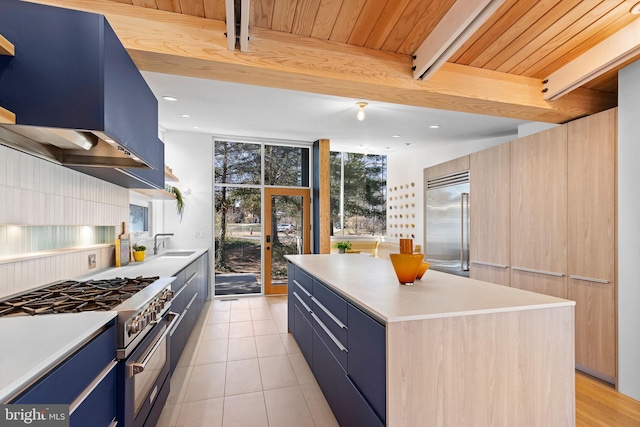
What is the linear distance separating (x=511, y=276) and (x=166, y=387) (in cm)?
341

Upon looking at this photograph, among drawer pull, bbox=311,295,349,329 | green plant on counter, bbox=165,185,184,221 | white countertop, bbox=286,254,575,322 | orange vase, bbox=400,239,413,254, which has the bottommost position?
drawer pull, bbox=311,295,349,329

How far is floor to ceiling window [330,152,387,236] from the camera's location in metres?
7.04

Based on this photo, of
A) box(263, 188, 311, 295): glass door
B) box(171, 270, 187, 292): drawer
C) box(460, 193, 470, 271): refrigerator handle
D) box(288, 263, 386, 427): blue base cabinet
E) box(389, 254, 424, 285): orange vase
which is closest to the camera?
box(288, 263, 386, 427): blue base cabinet

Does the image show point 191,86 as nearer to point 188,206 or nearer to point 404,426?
point 188,206

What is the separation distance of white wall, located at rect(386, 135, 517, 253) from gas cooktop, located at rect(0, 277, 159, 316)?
4.70 metres

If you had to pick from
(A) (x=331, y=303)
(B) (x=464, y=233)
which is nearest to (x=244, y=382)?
(A) (x=331, y=303)

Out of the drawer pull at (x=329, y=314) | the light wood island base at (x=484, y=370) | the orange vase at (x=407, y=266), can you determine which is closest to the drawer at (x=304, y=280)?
the drawer pull at (x=329, y=314)

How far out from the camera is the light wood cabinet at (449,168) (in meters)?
4.09

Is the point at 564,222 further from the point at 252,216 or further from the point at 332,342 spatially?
the point at 252,216

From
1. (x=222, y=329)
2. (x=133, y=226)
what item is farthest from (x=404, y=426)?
(x=133, y=226)

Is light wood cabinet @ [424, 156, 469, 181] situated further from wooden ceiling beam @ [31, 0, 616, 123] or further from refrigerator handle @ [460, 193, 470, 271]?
wooden ceiling beam @ [31, 0, 616, 123]

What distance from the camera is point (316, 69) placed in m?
2.21

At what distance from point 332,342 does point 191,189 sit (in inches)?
170
